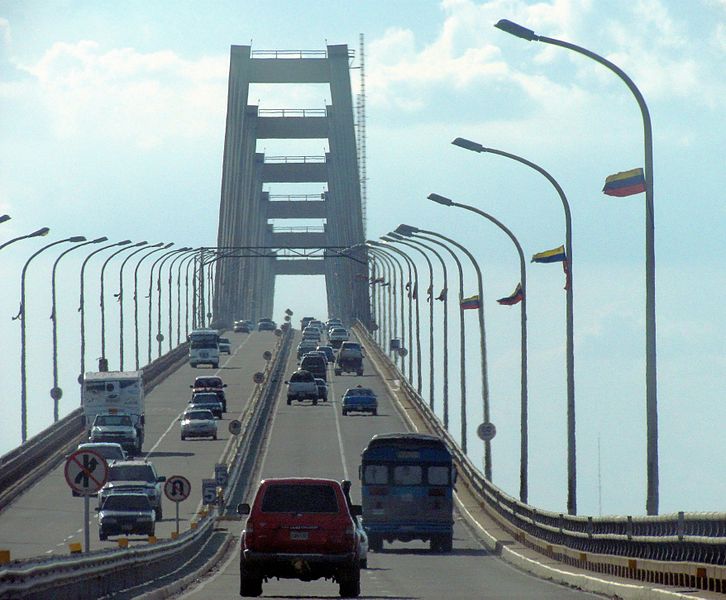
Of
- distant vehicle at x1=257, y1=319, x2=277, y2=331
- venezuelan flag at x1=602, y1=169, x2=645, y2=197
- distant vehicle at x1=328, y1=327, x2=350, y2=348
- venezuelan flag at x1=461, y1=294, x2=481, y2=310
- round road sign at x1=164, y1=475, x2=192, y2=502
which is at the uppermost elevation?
venezuelan flag at x1=602, y1=169, x2=645, y2=197

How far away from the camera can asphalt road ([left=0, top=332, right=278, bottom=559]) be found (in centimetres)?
4822

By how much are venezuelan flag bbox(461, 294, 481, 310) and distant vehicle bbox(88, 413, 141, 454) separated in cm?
1583

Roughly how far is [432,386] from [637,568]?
221ft

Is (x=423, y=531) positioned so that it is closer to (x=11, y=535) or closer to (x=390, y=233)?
(x=11, y=535)

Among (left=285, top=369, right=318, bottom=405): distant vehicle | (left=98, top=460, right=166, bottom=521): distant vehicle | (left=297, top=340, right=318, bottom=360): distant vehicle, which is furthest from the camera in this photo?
(left=297, top=340, right=318, bottom=360): distant vehicle

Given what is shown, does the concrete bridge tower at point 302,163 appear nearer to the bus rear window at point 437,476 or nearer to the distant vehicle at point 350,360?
the distant vehicle at point 350,360

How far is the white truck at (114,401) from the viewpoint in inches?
2975

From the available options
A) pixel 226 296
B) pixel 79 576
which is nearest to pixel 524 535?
pixel 79 576

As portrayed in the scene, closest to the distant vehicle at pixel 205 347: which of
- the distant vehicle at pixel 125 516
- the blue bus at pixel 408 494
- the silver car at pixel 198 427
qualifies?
the silver car at pixel 198 427

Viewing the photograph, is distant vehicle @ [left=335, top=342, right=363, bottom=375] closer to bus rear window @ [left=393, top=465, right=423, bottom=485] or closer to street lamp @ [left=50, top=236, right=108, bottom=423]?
street lamp @ [left=50, top=236, right=108, bottom=423]

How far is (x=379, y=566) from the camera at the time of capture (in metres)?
37.1

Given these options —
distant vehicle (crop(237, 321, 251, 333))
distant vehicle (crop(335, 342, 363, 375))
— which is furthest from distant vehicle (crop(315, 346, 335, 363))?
distant vehicle (crop(237, 321, 251, 333))

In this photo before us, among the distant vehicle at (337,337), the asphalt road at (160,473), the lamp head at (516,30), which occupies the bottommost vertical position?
the asphalt road at (160,473)

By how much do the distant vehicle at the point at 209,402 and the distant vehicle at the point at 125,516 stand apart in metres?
Result: 42.8
